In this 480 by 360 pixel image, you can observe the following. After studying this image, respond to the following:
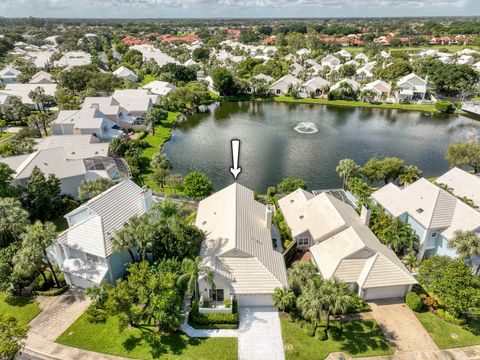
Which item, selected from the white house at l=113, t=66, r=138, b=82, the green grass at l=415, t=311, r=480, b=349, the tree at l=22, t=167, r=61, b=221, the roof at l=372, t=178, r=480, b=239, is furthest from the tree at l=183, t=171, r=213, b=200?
the white house at l=113, t=66, r=138, b=82

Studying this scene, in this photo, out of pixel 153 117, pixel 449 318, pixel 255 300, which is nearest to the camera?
pixel 449 318

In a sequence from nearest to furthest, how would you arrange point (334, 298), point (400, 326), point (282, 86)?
point (334, 298) → point (400, 326) → point (282, 86)

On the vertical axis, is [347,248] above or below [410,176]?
below

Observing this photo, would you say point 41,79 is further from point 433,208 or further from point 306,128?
point 433,208

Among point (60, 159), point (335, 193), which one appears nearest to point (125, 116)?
point (60, 159)

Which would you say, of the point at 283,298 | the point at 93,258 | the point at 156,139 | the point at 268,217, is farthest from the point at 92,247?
the point at 156,139

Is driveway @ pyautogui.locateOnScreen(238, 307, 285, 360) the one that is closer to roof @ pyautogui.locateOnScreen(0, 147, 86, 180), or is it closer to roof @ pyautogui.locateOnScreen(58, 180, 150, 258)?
roof @ pyautogui.locateOnScreen(58, 180, 150, 258)
